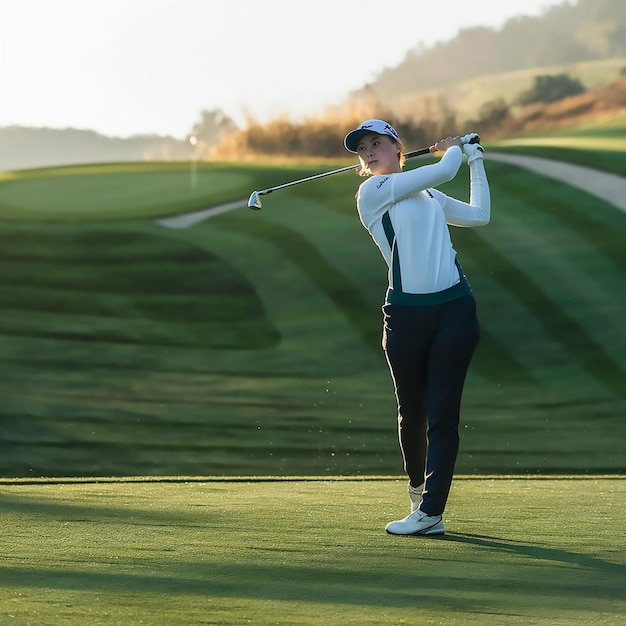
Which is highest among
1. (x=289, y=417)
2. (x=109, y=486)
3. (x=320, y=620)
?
(x=320, y=620)

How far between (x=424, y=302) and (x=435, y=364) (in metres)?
0.26

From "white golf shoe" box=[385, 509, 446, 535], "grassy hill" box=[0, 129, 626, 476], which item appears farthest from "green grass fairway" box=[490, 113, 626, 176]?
"white golf shoe" box=[385, 509, 446, 535]

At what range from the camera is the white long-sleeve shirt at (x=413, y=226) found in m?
5.30

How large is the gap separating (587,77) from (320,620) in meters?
49.5

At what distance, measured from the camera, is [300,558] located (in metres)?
4.61

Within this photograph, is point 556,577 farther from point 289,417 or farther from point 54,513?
point 289,417

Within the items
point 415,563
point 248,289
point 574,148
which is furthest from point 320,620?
point 574,148

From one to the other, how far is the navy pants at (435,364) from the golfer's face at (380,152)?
0.58 meters

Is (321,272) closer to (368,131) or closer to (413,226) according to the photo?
(368,131)

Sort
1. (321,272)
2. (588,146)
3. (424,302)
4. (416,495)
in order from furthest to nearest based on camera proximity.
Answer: (588,146)
(321,272)
(416,495)
(424,302)

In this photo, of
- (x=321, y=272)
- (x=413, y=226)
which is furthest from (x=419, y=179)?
(x=321, y=272)

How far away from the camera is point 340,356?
16.3 m

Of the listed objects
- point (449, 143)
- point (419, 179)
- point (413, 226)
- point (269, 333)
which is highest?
point (449, 143)

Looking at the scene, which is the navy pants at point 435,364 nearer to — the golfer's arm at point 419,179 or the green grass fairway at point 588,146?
the golfer's arm at point 419,179
